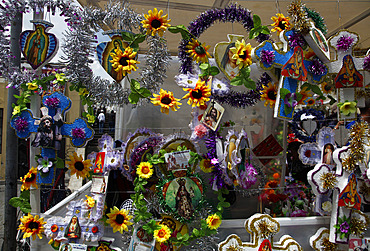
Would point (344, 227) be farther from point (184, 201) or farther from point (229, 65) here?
point (229, 65)

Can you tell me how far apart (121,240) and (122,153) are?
0.52 m

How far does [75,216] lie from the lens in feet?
5.30

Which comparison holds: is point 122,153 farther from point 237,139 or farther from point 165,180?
point 237,139

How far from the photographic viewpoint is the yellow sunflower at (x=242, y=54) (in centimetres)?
161

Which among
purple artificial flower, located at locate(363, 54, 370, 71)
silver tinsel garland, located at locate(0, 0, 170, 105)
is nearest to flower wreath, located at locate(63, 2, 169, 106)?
silver tinsel garland, located at locate(0, 0, 170, 105)

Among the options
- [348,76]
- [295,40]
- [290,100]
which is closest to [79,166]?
[290,100]

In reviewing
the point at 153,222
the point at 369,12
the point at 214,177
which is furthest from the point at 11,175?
the point at 369,12

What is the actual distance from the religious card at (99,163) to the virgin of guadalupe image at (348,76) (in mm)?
1518

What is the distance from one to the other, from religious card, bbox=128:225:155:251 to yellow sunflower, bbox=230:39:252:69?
3.48ft

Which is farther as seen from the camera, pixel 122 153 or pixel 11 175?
pixel 11 175

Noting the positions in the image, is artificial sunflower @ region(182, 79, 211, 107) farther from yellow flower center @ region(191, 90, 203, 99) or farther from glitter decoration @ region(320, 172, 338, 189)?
glitter decoration @ region(320, 172, 338, 189)

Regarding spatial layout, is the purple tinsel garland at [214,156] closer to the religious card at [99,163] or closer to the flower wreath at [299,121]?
the religious card at [99,163]

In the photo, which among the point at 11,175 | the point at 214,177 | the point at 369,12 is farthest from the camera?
the point at 369,12

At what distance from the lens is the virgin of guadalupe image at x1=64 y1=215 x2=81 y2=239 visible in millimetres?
1585
